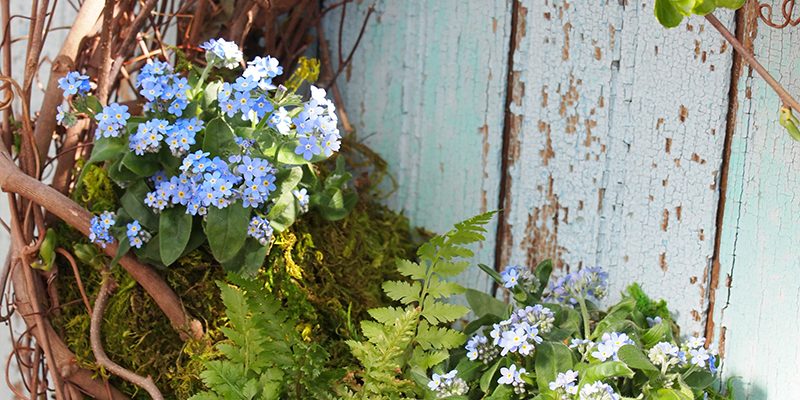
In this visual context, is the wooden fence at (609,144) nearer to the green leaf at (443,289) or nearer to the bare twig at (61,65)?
the green leaf at (443,289)

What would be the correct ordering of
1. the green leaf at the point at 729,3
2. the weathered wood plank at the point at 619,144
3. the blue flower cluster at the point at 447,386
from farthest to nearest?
the weathered wood plank at the point at 619,144, the blue flower cluster at the point at 447,386, the green leaf at the point at 729,3

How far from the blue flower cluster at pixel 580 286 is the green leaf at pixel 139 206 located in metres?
0.54

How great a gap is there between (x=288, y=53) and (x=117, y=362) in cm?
55

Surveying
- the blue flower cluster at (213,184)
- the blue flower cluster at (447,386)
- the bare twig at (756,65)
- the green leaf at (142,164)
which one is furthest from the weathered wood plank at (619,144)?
the green leaf at (142,164)

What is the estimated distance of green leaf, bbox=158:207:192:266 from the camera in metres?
1.14

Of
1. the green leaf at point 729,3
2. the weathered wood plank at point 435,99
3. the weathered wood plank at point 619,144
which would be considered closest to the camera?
the green leaf at point 729,3

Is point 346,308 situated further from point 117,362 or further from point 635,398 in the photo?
point 635,398

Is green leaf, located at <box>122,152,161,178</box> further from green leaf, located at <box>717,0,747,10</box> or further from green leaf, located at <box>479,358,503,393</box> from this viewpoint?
green leaf, located at <box>717,0,747,10</box>

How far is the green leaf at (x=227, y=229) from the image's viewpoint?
1.13 m

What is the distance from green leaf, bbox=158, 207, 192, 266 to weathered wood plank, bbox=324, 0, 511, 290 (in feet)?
1.40

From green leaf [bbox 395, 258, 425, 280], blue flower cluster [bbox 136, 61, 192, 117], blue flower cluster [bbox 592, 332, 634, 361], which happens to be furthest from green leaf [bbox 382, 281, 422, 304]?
blue flower cluster [bbox 136, 61, 192, 117]

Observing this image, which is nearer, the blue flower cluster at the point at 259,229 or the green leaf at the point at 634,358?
the green leaf at the point at 634,358

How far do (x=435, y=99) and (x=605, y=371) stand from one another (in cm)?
56

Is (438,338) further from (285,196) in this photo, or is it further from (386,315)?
(285,196)
